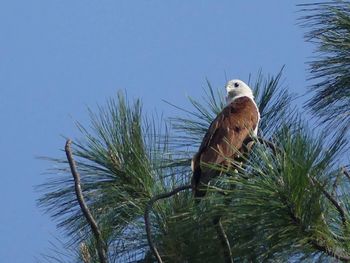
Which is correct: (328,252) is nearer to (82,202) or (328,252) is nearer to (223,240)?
(223,240)

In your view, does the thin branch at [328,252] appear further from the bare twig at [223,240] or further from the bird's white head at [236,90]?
the bird's white head at [236,90]

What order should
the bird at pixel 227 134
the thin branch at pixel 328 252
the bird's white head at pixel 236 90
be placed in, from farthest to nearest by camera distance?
the bird's white head at pixel 236 90 → the bird at pixel 227 134 → the thin branch at pixel 328 252

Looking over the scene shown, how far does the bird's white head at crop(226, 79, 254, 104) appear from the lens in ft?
11.6

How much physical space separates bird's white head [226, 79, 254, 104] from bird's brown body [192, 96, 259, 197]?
0.05 meters

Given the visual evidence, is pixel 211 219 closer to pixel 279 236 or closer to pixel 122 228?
pixel 279 236

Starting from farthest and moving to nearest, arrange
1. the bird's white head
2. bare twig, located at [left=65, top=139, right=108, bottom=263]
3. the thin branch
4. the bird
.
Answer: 1. the bird's white head
2. the bird
3. bare twig, located at [left=65, top=139, right=108, bottom=263]
4. the thin branch

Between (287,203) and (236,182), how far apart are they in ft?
0.43

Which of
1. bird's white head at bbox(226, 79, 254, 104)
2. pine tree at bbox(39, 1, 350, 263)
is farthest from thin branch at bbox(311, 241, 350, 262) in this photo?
bird's white head at bbox(226, 79, 254, 104)

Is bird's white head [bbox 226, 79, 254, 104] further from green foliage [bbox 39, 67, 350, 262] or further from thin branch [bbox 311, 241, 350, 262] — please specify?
thin branch [bbox 311, 241, 350, 262]

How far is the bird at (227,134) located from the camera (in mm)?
2623

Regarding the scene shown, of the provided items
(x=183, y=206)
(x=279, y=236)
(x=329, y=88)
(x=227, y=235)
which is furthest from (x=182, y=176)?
(x=279, y=236)

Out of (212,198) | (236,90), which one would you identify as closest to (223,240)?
(212,198)

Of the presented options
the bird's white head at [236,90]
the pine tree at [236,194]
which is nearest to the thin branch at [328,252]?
the pine tree at [236,194]

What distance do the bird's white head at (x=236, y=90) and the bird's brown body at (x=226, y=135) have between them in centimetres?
5
